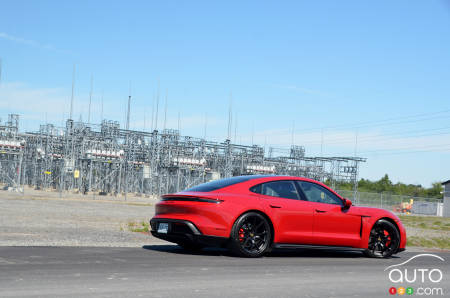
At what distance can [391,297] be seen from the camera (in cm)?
589

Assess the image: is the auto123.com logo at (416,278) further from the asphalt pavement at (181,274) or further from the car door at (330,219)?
the car door at (330,219)

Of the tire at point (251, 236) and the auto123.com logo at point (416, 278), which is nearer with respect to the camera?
the auto123.com logo at point (416, 278)

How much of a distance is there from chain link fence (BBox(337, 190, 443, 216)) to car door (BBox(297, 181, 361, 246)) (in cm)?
4386

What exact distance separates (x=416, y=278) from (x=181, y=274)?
2877mm

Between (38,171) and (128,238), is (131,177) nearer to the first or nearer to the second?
(38,171)

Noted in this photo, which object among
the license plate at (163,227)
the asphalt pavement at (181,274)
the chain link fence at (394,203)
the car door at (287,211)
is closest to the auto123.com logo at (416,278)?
the asphalt pavement at (181,274)

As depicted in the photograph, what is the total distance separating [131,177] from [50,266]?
190 feet

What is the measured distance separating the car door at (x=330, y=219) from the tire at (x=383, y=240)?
39 centimetres

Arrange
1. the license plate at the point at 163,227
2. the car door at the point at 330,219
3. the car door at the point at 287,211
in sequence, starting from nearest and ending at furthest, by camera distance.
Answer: the license plate at the point at 163,227 < the car door at the point at 287,211 < the car door at the point at 330,219

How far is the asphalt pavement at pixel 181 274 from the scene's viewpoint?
555 cm

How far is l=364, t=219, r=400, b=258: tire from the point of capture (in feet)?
32.3

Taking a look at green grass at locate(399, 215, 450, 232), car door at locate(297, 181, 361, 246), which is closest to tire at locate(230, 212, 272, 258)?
car door at locate(297, 181, 361, 246)

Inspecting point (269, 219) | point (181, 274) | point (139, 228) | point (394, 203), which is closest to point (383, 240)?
point (269, 219)

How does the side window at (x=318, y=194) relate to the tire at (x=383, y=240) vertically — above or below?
above
